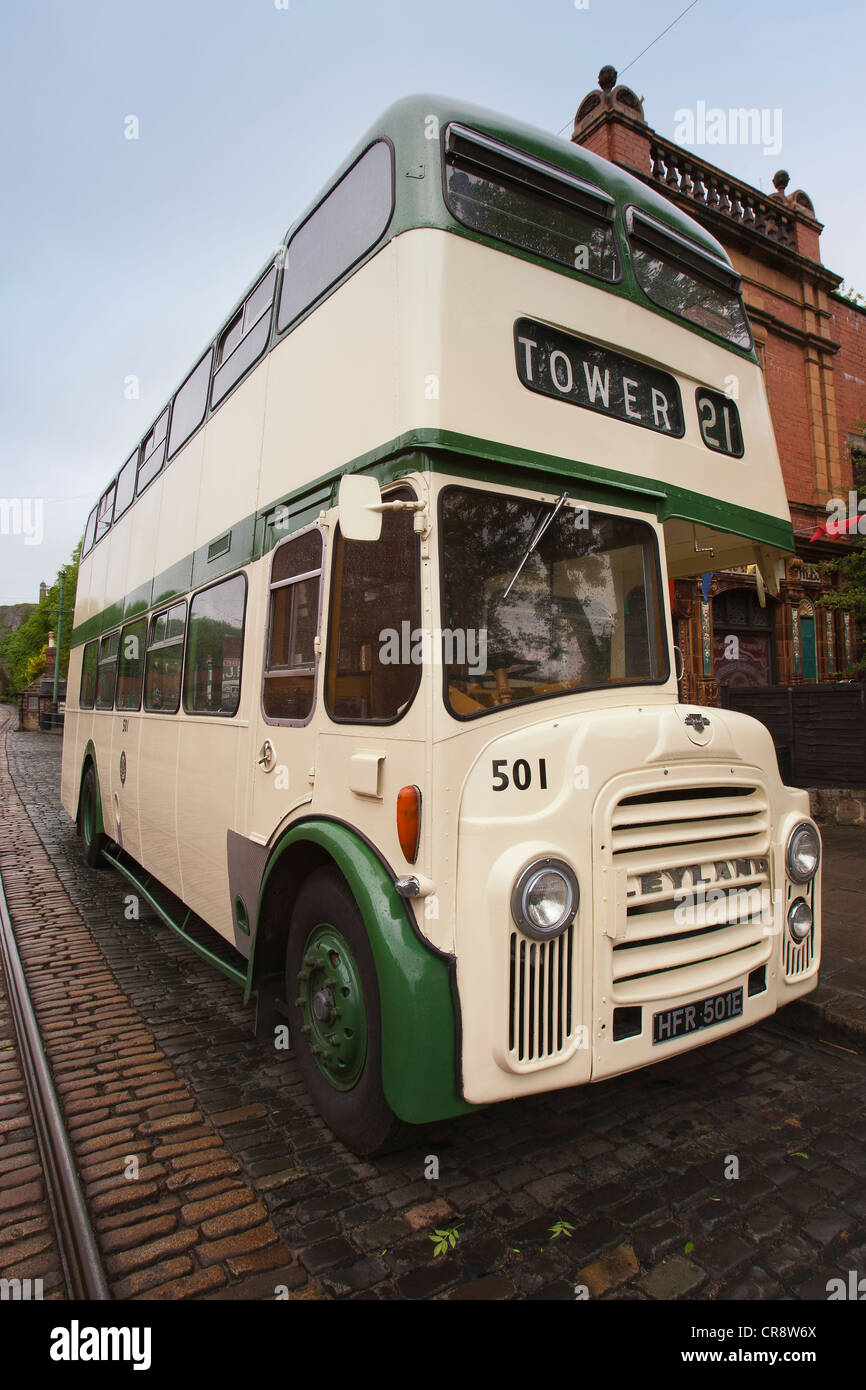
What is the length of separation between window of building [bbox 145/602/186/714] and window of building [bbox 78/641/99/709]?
2.94 m

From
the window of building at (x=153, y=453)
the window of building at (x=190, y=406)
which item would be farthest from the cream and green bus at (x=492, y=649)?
the window of building at (x=153, y=453)

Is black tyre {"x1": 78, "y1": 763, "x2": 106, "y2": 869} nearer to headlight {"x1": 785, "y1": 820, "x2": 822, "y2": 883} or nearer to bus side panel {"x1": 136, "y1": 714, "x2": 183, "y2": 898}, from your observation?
bus side panel {"x1": 136, "y1": 714, "x2": 183, "y2": 898}

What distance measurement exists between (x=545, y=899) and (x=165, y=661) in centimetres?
424

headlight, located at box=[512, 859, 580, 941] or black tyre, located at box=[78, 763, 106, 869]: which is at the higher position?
headlight, located at box=[512, 859, 580, 941]

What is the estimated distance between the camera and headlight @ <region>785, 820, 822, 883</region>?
329cm

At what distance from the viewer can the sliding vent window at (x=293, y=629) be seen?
11.1ft

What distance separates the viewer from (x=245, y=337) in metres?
4.62

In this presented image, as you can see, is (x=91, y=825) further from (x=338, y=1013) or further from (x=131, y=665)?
(x=338, y=1013)

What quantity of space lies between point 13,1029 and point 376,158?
188 inches

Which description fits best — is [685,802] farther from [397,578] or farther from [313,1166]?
[313,1166]

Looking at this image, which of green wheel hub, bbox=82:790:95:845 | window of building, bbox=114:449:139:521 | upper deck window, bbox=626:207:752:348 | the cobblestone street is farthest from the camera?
green wheel hub, bbox=82:790:95:845

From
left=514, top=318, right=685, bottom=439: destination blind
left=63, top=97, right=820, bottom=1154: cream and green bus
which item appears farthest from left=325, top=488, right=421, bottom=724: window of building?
left=514, top=318, right=685, bottom=439: destination blind

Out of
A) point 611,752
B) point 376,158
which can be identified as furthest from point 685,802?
point 376,158
